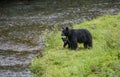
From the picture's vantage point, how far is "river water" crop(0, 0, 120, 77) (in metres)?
14.5

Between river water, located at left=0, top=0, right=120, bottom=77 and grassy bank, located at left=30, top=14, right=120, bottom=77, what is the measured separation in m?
0.68

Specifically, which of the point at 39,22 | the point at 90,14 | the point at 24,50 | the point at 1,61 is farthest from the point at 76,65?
the point at 90,14

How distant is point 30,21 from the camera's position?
74.8 feet

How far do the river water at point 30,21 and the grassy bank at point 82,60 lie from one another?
2.23 feet

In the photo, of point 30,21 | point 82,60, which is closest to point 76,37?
point 82,60

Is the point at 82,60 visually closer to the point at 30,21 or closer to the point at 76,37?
the point at 76,37

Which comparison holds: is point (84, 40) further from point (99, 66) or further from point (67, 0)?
point (67, 0)

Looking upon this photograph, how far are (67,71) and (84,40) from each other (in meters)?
2.80

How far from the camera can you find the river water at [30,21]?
14.5m

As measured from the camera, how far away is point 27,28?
68.4 feet

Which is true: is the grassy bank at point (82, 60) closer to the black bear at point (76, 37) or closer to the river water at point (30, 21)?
the black bear at point (76, 37)

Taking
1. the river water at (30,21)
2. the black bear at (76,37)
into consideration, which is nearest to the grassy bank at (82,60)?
the black bear at (76,37)

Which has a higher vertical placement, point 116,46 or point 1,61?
point 116,46

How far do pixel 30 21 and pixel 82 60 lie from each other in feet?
37.6
